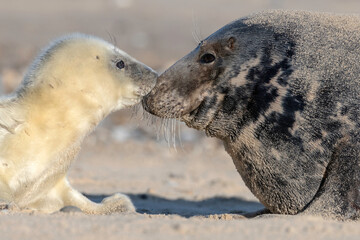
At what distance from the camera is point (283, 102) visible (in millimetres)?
5051

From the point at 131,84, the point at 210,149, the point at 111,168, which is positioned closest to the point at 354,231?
the point at 131,84

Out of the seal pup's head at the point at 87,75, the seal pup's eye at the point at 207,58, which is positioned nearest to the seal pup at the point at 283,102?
the seal pup's eye at the point at 207,58

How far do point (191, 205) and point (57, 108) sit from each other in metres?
2.18

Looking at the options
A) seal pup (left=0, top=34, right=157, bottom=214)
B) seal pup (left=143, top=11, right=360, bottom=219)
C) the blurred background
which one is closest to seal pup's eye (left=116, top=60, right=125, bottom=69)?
seal pup (left=0, top=34, right=157, bottom=214)

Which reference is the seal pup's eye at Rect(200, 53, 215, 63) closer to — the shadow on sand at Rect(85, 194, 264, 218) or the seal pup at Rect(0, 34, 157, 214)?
the seal pup at Rect(0, 34, 157, 214)

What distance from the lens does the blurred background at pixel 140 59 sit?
8214mm

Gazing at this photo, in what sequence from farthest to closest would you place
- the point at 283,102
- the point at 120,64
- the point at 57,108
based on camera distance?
1. the point at 120,64
2. the point at 57,108
3. the point at 283,102

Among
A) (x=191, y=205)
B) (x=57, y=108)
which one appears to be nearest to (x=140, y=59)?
(x=191, y=205)

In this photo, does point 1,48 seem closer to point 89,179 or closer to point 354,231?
point 89,179

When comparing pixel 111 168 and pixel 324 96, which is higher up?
pixel 324 96

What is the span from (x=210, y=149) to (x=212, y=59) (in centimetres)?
547

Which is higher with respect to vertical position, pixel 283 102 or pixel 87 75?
pixel 87 75

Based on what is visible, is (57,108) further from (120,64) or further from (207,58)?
(207,58)

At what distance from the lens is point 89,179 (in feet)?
26.5
